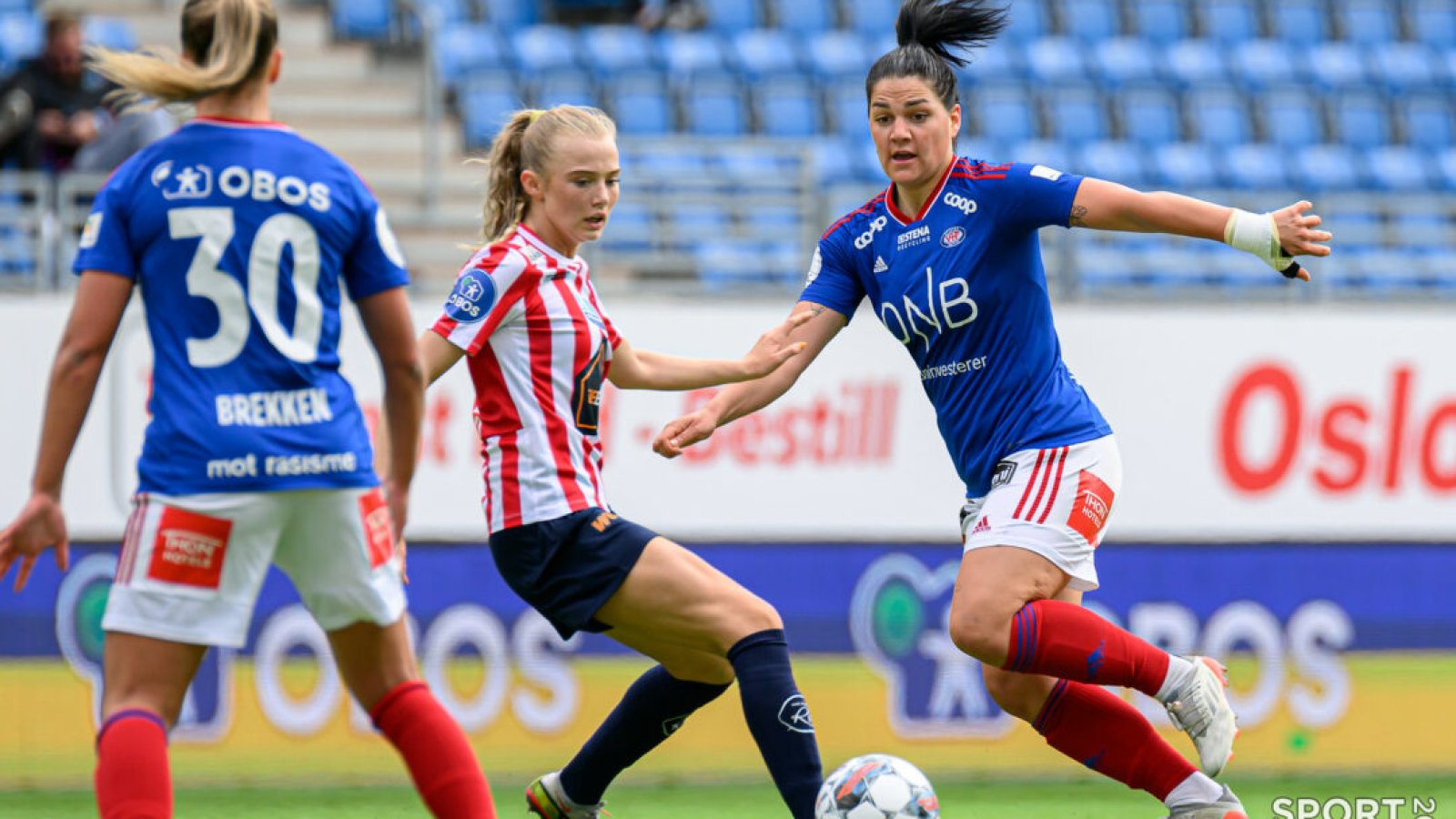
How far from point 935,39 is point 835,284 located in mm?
703

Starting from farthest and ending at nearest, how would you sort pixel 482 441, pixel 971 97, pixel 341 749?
pixel 971 97, pixel 341 749, pixel 482 441

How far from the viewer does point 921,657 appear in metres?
7.78

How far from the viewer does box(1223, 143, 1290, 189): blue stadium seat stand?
44.2 feet

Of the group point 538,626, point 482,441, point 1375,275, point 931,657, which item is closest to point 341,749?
point 538,626

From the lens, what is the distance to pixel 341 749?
7.41 metres

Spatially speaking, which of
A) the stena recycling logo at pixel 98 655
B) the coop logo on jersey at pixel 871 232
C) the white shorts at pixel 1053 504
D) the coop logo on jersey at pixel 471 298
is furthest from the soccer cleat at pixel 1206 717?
the stena recycling logo at pixel 98 655

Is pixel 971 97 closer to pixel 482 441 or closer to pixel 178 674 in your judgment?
pixel 482 441

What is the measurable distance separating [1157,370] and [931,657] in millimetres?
1529

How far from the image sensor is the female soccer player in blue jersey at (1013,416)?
15.6ft

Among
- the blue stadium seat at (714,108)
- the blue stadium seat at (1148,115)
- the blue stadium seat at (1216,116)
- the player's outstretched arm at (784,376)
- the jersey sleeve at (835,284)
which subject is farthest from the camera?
the blue stadium seat at (1216,116)

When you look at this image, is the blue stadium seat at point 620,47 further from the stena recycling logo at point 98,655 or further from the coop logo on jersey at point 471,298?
the coop logo on jersey at point 471,298

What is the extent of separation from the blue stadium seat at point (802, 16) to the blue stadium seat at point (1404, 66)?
435 centimetres

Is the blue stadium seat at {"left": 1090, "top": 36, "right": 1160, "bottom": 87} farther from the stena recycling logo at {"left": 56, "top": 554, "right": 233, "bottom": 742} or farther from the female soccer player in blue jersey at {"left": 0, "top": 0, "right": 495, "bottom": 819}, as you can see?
the female soccer player in blue jersey at {"left": 0, "top": 0, "right": 495, "bottom": 819}

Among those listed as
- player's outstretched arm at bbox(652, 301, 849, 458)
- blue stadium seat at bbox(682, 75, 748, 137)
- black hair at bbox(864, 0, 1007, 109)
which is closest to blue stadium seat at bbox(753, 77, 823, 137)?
blue stadium seat at bbox(682, 75, 748, 137)
